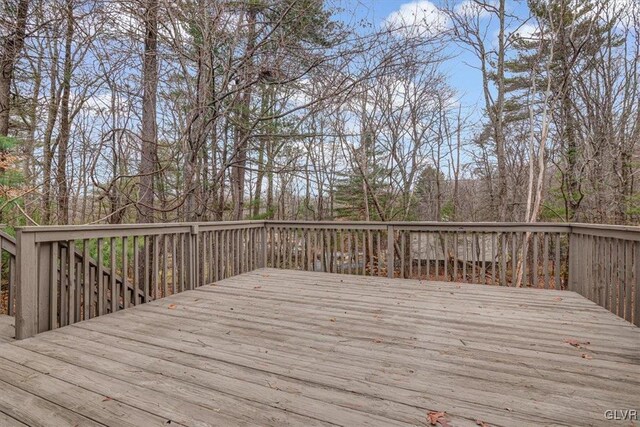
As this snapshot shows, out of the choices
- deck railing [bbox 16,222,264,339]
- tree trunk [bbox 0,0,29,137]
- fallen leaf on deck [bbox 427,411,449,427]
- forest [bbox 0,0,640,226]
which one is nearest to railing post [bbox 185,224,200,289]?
deck railing [bbox 16,222,264,339]

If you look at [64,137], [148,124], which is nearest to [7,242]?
[148,124]

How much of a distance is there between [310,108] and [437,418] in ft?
16.3

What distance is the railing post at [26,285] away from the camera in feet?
7.88

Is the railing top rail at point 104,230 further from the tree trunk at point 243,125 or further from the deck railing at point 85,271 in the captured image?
the tree trunk at point 243,125

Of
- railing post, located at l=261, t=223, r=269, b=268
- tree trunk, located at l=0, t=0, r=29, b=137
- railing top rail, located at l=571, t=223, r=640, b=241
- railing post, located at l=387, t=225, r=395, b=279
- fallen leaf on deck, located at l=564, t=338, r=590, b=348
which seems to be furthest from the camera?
railing post, located at l=261, t=223, r=269, b=268

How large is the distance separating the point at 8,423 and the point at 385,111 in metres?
7.71

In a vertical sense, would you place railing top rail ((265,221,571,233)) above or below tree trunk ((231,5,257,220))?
below

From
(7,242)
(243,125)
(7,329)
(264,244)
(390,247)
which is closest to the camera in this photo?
(7,329)

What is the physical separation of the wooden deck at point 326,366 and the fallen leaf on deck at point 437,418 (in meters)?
0.03

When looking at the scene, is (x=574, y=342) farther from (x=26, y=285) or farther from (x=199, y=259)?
(x=26, y=285)

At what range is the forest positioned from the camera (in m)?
4.78

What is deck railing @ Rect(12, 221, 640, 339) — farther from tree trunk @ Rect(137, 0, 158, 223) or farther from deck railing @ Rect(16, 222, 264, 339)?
tree trunk @ Rect(137, 0, 158, 223)

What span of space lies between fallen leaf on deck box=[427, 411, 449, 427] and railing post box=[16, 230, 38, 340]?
110 inches

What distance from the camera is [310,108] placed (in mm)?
5660
